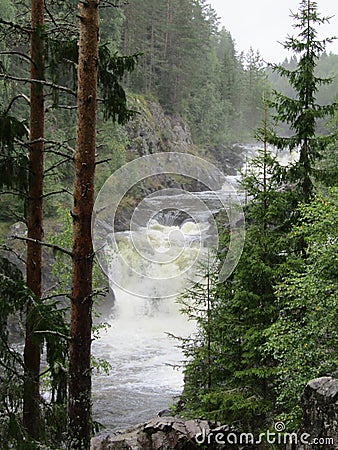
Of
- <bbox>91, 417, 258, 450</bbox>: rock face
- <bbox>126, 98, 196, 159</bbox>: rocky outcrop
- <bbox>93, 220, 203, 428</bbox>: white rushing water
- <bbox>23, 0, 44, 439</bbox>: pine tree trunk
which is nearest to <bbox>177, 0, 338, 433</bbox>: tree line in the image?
<bbox>91, 417, 258, 450</bbox>: rock face

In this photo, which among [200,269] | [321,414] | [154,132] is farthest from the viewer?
[154,132]

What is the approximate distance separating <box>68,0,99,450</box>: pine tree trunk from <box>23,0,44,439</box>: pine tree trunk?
3.63 feet

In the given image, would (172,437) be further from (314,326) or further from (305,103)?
(305,103)

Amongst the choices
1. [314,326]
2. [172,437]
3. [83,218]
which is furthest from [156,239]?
[172,437]

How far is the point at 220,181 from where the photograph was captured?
755cm

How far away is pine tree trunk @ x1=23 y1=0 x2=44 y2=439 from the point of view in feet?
19.7

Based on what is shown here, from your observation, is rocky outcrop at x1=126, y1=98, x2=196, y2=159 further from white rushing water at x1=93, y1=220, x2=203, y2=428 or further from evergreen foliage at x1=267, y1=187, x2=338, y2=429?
evergreen foliage at x1=267, y1=187, x2=338, y2=429

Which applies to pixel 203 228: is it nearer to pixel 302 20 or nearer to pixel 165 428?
pixel 165 428

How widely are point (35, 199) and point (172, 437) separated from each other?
394 centimetres

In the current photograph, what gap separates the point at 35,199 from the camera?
20.1ft

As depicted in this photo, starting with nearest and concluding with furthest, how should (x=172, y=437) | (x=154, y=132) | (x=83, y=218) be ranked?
(x=83, y=218), (x=172, y=437), (x=154, y=132)

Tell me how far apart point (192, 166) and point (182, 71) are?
3915 centimetres

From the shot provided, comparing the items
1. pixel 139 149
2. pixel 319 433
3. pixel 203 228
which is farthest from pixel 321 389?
pixel 139 149

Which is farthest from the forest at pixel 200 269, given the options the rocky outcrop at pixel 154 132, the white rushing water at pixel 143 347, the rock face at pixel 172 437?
the rocky outcrop at pixel 154 132
